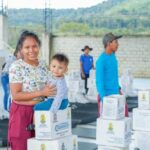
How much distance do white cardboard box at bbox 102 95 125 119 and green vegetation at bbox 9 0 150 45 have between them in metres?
12.2

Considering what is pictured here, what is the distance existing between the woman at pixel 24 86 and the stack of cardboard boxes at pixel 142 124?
1871 mm

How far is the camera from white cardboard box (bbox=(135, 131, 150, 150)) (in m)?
4.44

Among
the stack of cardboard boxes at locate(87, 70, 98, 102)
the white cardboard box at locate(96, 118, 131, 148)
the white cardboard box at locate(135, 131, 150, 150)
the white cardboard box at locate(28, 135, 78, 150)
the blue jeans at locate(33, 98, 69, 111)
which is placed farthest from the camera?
the stack of cardboard boxes at locate(87, 70, 98, 102)

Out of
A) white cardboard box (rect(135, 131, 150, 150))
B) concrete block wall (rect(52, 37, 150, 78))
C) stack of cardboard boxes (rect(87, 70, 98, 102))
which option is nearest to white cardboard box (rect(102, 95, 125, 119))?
white cardboard box (rect(135, 131, 150, 150))

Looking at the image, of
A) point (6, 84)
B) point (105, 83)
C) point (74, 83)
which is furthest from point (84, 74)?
point (105, 83)

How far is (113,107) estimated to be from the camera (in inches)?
160

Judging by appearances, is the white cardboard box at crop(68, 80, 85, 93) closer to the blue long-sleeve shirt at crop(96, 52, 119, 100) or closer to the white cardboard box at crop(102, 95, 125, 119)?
the blue long-sleeve shirt at crop(96, 52, 119, 100)

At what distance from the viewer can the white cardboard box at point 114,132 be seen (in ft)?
13.1

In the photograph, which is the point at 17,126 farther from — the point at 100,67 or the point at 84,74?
the point at 84,74

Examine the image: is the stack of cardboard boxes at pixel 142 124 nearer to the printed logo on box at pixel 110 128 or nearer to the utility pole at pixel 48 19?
the printed logo on box at pixel 110 128

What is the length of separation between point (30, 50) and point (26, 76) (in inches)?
6.7

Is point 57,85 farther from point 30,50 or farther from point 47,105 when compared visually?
point 30,50

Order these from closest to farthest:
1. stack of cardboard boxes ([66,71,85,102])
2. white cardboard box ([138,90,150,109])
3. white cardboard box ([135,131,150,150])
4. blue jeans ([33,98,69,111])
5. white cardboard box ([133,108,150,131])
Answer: blue jeans ([33,98,69,111])
white cardboard box ([135,131,150,150])
white cardboard box ([133,108,150,131])
white cardboard box ([138,90,150,109])
stack of cardboard boxes ([66,71,85,102])

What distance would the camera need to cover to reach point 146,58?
16016 millimetres
